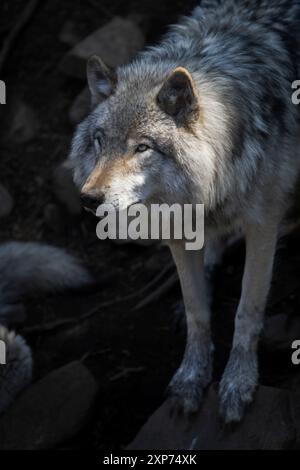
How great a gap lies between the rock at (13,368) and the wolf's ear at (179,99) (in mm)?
1940

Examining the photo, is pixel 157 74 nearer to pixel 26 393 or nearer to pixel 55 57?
pixel 26 393

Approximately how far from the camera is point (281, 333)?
14.9 feet

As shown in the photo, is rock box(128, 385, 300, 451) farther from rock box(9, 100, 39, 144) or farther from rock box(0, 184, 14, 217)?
rock box(9, 100, 39, 144)

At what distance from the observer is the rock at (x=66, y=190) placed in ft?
20.5

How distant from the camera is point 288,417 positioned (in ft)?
12.8

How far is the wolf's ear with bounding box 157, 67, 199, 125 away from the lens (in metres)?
3.49

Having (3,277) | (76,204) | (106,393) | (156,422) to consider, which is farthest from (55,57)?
(156,422)

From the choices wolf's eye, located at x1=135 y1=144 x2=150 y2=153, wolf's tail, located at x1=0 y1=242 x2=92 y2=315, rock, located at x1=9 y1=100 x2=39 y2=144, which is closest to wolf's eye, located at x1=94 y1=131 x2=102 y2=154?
wolf's eye, located at x1=135 y1=144 x2=150 y2=153

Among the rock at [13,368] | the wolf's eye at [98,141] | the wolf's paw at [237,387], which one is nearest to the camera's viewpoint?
the wolf's eye at [98,141]

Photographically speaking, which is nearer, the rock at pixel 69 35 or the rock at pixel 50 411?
the rock at pixel 50 411

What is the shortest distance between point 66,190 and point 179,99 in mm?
2854

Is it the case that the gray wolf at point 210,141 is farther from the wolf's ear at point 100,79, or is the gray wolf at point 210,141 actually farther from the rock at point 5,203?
the rock at point 5,203

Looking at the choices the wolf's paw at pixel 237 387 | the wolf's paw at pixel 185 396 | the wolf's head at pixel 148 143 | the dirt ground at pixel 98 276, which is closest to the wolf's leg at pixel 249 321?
the wolf's paw at pixel 237 387

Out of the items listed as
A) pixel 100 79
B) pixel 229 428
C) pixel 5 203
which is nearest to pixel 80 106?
pixel 5 203
